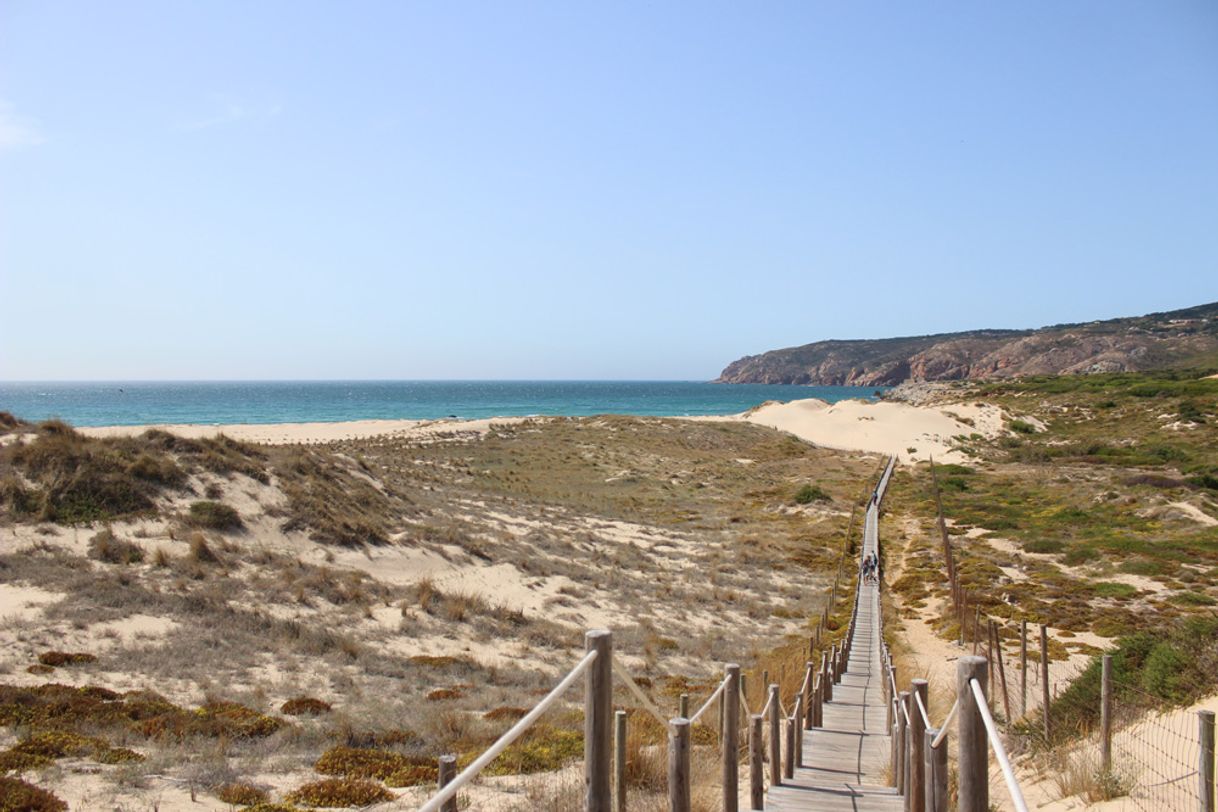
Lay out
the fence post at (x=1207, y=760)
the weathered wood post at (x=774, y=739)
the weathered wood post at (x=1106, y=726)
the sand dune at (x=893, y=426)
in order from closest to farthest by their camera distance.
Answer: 1. the fence post at (x=1207, y=760)
2. the weathered wood post at (x=1106, y=726)
3. the weathered wood post at (x=774, y=739)
4. the sand dune at (x=893, y=426)

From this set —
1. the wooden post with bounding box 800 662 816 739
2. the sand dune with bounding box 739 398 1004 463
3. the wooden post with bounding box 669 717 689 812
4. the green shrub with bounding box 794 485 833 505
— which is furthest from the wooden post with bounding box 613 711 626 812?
the sand dune with bounding box 739 398 1004 463

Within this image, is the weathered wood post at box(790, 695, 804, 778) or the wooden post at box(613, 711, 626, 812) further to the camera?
the weathered wood post at box(790, 695, 804, 778)

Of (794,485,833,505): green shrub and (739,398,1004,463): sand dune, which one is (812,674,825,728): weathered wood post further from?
(739,398,1004,463): sand dune

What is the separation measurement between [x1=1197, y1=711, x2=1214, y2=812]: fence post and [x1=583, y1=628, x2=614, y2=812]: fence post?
14.0 ft

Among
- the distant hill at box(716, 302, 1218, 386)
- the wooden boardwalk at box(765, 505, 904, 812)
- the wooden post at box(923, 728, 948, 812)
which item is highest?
the distant hill at box(716, 302, 1218, 386)

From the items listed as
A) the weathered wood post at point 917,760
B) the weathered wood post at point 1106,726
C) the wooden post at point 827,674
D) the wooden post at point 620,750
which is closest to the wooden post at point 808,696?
the wooden post at point 827,674

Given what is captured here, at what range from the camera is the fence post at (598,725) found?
156 inches

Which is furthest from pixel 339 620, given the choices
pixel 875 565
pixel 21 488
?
pixel 875 565

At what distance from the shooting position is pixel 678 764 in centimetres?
489

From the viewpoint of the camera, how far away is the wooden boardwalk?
741cm

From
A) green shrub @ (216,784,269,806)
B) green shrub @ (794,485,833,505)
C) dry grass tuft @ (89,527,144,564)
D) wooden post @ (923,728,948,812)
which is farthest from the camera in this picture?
green shrub @ (794,485,833,505)

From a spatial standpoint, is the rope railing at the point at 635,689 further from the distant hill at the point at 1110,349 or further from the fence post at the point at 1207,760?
the distant hill at the point at 1110,349

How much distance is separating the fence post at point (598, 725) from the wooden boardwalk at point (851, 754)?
3.84 meters

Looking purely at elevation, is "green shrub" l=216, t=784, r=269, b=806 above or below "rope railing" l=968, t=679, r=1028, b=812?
below
